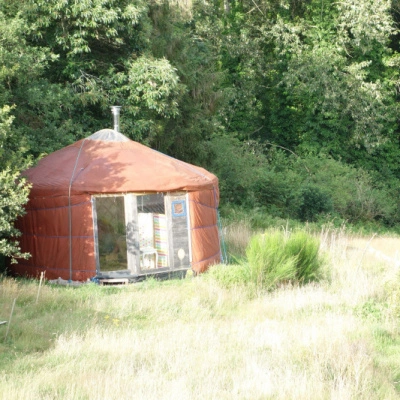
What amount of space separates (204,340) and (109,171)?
4759mm

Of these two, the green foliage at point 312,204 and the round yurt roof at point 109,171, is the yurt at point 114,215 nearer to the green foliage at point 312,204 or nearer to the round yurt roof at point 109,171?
the round yurt roof at point 109,171

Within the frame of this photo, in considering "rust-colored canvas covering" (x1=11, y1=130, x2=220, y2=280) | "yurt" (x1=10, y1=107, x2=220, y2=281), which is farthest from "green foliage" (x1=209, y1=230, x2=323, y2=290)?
"rust-colored canvas covering" (x1=11, y1=130, x2=220, y2=280)

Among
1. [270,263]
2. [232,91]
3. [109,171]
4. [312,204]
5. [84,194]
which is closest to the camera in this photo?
[270,263]

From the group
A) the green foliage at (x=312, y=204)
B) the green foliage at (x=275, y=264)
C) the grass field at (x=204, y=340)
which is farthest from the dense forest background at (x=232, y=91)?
the green foliage at (x=275, y=264)

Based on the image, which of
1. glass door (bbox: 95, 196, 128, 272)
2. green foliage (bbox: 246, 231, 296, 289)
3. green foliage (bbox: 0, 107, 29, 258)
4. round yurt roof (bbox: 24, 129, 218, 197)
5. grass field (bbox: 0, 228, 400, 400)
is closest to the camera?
grass field (bbox: 0, 228, 400, 400)

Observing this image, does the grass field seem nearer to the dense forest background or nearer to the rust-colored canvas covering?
the rust-colored canvas covering

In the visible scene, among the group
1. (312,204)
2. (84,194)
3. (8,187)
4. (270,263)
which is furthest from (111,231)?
(312,204)

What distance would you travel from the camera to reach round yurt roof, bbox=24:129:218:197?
1139 centimetres

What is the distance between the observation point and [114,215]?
40.4 ft

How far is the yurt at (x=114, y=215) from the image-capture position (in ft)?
37.5

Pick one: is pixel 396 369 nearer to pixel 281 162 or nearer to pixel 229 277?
pixel 229 277

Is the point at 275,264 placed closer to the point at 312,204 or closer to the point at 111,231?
the point at 111,231

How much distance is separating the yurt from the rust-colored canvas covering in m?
0.02

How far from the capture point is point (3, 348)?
24.1ft
